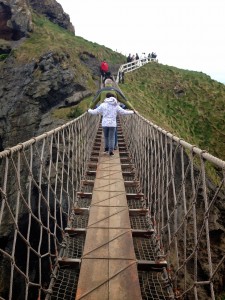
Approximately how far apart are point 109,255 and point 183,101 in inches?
707

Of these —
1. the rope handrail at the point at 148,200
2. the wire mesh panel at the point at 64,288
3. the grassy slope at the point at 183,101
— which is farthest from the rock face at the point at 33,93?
the wire mesh panel at the point at 64,288

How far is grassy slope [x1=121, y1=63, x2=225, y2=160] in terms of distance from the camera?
1532 centimetres

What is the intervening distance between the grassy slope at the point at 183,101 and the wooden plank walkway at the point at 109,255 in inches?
391

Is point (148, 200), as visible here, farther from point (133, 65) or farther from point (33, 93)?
point (133, 65)

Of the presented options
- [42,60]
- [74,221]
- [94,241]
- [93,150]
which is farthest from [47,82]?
[94,241]

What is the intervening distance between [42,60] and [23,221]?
31.7 ft

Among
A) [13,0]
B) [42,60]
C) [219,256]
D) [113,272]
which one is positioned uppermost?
[13,0]

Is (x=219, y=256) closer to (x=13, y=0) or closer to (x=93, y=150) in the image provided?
(x=93, y=150)

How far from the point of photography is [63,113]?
507 inches

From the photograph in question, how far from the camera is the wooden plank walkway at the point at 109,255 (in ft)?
7.26

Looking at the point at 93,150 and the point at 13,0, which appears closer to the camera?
the point at 93,150

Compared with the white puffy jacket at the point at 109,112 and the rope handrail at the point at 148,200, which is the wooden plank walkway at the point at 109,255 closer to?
the rope handrail at the point at 148,200

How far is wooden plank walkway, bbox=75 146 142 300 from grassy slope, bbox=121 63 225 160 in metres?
9.93

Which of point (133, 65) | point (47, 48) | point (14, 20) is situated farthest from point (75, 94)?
point (14, 20)
